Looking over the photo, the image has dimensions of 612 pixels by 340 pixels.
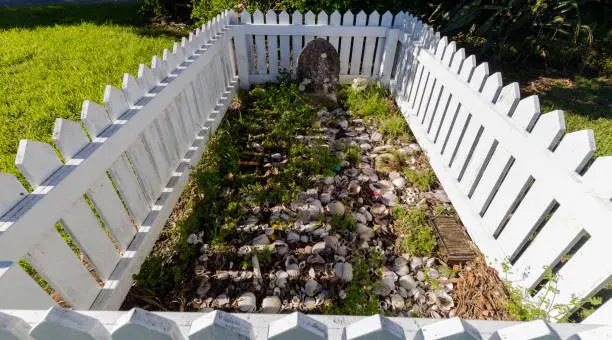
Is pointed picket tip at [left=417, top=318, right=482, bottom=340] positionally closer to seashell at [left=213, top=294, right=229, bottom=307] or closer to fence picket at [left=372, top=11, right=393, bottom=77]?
seashell at [left=213, top=294, right=229, bottom=307]

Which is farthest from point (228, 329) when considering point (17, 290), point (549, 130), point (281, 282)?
point (549, 130)

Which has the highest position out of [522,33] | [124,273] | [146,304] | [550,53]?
[522,33]

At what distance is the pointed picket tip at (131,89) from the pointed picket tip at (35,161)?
0.69 meters

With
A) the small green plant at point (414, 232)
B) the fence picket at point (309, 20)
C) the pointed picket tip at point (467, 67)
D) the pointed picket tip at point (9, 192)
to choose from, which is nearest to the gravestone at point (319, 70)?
the fence picket at point (309, 20)

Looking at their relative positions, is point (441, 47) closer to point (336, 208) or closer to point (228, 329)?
point (336, 208)

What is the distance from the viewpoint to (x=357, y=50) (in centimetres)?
479

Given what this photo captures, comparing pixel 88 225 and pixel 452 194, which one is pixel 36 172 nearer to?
pixel 88 225

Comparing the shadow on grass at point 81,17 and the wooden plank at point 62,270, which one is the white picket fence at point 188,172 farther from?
the shadow on grass at point 81,17

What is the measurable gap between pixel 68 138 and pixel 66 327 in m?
1.08

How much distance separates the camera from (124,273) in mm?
1936

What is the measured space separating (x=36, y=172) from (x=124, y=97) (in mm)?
834

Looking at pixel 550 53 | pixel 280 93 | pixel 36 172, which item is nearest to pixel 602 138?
pixel 550 53

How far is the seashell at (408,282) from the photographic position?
2127 millimetres

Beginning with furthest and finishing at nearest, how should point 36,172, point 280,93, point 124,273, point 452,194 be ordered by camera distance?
point 280,93, point 452,194, point 124,273, point 36,172
